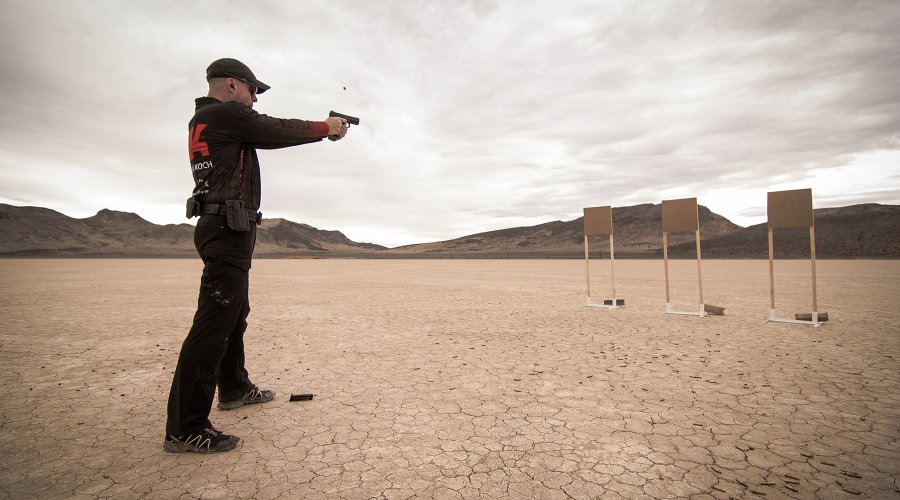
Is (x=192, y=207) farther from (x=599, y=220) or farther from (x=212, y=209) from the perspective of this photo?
(x=599, y=220)

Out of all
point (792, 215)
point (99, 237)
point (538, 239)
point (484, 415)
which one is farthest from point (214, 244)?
point (99, 237)

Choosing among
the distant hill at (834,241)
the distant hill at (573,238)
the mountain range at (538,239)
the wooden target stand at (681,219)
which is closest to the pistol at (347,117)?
the wooden target stand at (681,219)

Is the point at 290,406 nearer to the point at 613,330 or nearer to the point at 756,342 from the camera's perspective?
the point at 613,330

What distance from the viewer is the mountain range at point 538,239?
5141cm

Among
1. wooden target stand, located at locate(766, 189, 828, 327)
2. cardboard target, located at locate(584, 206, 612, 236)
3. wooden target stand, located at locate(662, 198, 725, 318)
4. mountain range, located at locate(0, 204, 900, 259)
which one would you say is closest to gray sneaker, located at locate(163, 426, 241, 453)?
wooden target stand, located at locate(662, 198, 725, 318)

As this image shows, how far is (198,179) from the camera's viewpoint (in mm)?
2674

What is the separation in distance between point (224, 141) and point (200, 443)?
1901 mm

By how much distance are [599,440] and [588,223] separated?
320 inches

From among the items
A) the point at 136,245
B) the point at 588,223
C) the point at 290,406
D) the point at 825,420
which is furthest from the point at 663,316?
the point at 136,245

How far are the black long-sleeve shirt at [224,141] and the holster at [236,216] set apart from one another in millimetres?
52

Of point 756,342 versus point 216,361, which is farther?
point 756,342

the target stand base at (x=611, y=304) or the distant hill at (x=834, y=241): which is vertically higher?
the distant hill at (x=834, y=241)

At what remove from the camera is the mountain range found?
5141cm

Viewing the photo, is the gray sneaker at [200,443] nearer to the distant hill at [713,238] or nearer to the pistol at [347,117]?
the pistol at [347,117]
